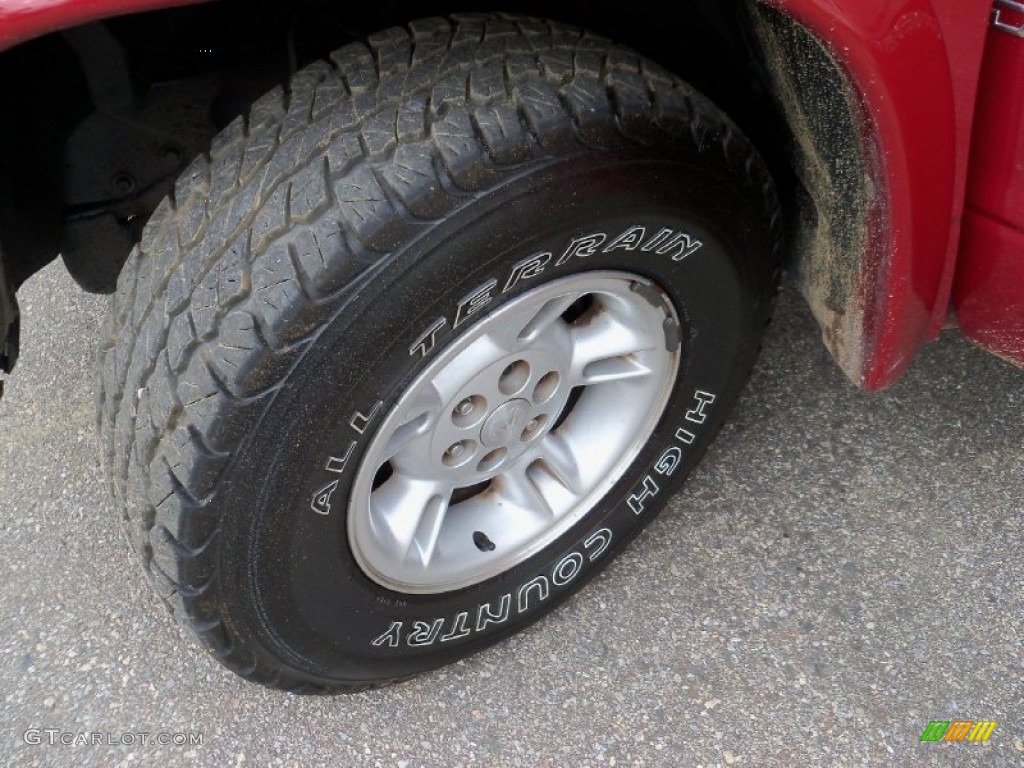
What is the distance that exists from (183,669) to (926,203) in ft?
5.64

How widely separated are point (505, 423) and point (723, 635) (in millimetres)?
693

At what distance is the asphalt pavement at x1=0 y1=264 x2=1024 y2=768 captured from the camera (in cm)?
182

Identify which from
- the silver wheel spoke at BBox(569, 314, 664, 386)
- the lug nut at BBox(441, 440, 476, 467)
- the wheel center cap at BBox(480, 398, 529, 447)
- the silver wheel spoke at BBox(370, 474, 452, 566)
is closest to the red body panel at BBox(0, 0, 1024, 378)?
the silver wheel spoke at BBox(569, 314, 664, 386)

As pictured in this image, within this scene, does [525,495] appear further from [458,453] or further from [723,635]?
[723,635]

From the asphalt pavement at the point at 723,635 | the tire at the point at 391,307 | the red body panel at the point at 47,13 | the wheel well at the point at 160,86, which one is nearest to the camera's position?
the red body panel at the point at 47,13

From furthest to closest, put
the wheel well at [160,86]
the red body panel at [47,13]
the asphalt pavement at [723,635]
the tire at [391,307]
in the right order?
the asphalt pavement at [723,635]
the wheel well at [160,86]
the tire at [391,307]
the red body panel at [47,13]

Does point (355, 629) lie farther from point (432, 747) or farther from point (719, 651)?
point (719, 651)

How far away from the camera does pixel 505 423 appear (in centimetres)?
169

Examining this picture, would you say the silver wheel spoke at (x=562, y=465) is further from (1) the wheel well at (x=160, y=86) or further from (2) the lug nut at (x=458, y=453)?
(1) the wheel well at (x=160, y=86)

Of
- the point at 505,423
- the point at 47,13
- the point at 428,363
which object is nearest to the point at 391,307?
the point at 428,363

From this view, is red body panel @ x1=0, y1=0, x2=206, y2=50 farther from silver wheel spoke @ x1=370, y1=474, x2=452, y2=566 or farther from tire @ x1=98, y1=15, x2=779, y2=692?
silver wheel spoke @ x1=370, y1=474, x2=452, y2=566

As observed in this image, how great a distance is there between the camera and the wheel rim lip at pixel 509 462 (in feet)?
4.78

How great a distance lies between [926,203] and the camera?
4.61 feet

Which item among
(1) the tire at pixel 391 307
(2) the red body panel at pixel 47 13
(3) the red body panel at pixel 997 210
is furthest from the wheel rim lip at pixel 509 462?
(2) the red body panel at pixel 47 13
